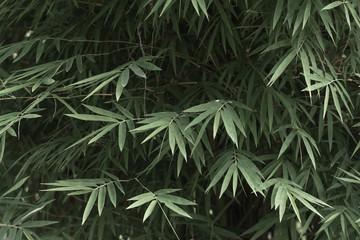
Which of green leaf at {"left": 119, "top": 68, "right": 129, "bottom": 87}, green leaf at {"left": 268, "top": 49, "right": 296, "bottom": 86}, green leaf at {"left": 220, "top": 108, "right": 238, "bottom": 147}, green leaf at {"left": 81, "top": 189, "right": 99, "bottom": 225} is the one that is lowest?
green leaf at {"left": 81, "top": 189, "right": 99, "bottom": 225}

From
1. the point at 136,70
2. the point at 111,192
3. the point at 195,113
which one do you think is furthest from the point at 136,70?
the point at 111,192

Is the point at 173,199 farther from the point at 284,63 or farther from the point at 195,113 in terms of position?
the point at 284,63

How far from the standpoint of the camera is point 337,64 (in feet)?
6.55

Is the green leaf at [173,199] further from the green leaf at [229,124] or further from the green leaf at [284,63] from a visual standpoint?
the green leaf at [284,63]

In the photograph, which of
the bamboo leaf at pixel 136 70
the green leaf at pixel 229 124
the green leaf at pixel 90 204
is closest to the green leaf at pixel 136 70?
the bamboo leaf at pixel 136 70

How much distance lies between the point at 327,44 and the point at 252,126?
37 cm

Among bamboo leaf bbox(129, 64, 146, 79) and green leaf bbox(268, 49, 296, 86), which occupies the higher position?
bamboo leaf bbox(129, 64, 146, 79)

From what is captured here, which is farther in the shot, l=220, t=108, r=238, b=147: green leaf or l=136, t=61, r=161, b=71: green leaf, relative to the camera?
l=136, t=61, r=161, b=71: green leaf

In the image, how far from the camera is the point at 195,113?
1752 millimetres

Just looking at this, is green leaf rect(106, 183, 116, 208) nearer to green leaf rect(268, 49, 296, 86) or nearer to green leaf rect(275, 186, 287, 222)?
green leaf rect(275, 186, 287, 222)

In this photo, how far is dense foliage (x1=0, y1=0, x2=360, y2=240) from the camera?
1659 mm

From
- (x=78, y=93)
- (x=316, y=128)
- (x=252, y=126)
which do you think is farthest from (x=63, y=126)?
(x=316, y=128)

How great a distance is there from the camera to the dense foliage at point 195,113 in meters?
1.66

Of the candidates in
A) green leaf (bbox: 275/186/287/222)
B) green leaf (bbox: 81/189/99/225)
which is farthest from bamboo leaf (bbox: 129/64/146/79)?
green leaf (bbox: 275/186/287/222)
